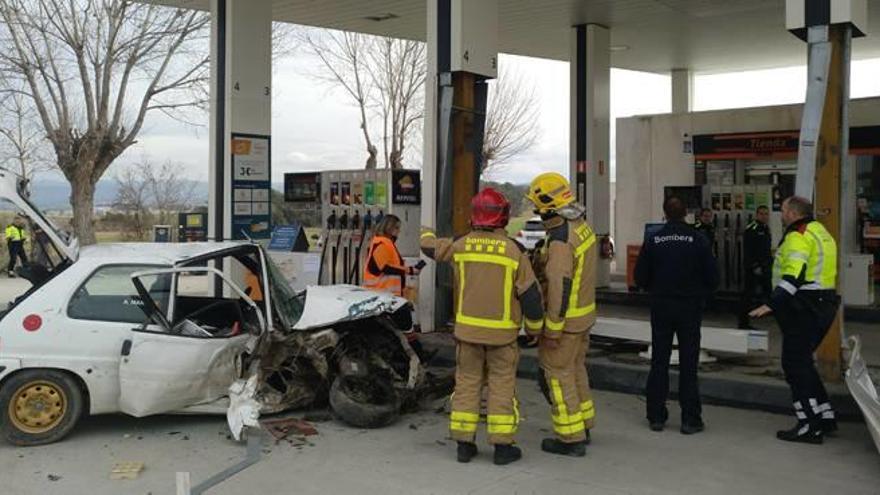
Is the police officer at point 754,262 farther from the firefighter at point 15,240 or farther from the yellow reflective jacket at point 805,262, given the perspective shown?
the firefighter at point 15,240

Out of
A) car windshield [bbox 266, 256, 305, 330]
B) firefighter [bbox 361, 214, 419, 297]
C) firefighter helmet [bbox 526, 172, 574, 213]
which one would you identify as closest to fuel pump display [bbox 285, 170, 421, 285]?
firefighter [bbox 361, 214, 419, 297]

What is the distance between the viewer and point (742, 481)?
5.69m

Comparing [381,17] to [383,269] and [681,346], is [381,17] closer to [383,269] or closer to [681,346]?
[383,269]

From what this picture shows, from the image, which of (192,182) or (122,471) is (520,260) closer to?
(122,471)

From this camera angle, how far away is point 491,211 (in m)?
6.09

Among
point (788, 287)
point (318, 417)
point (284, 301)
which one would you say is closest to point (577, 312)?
point (788, 287)

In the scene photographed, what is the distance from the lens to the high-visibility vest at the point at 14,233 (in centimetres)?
2162

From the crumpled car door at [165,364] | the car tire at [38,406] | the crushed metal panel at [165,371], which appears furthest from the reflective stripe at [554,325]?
the car tire at [38,406]

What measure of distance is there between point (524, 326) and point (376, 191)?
6285 millimetres

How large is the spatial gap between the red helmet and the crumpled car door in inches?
82.0

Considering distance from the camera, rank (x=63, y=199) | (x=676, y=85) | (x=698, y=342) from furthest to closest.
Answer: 1. (x=63, y=199)
2. (x=676, y=85)
3. (x=698, y=342)

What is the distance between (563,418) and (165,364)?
3.10 m

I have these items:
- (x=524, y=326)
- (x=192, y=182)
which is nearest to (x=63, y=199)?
(x=192, y=182)

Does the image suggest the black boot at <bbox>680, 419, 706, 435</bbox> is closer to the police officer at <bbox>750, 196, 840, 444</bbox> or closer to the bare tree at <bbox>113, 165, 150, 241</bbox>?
the police officer at <bbox>750, 196, 840, 444</bbox>
